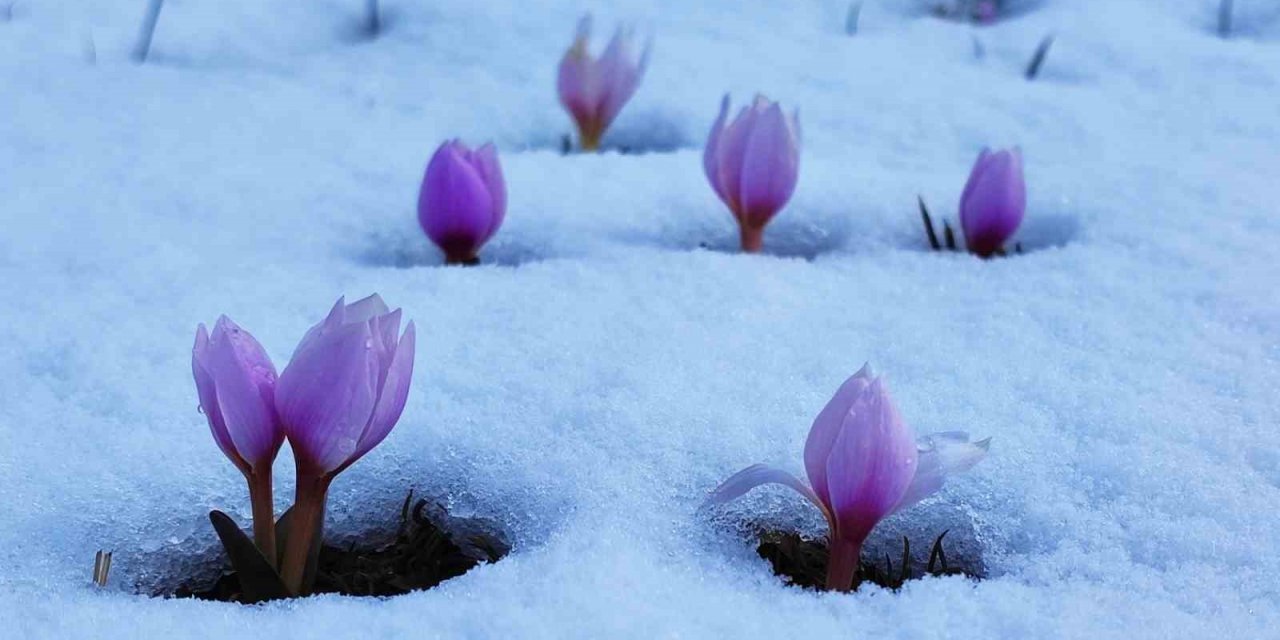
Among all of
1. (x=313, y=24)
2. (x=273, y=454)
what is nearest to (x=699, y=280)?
(x=273, y=454)

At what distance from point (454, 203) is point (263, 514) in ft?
1.68

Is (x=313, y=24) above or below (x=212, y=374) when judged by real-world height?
below

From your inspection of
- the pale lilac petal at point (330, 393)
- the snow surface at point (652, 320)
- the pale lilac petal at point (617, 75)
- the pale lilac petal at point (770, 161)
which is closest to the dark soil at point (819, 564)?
the snow surface at point (652, 320)

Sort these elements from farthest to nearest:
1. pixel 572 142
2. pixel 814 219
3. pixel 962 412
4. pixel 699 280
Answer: pixel 572 142 → pixel 814 219 → pixel 699 280 → pixel 962 412

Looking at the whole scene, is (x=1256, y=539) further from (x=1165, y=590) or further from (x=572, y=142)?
(x=572, y=142)

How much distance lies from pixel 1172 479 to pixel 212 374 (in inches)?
25.2

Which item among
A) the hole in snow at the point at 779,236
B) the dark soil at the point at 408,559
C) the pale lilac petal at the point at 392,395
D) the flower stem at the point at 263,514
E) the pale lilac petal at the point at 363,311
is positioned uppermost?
the pale lilac petal at the point at 363,311

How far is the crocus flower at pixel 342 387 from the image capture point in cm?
71

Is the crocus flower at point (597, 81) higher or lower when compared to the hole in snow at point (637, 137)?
higher

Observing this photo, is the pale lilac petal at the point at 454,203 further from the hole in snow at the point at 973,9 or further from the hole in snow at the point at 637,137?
the hole in snow at the point at 973,9

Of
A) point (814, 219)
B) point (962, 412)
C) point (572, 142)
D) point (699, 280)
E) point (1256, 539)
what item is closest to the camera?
point (1256, 539)

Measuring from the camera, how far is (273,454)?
0.74m

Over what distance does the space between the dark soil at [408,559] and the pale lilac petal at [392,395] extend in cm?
11

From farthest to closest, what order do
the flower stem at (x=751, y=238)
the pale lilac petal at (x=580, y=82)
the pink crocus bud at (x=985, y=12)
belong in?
the pink crocus bud at (x=985, y=12), the pale lilac petal at (x=580, y=82), the flower stem at (x=751, y=238)
